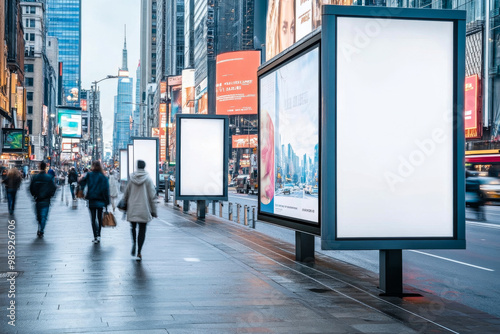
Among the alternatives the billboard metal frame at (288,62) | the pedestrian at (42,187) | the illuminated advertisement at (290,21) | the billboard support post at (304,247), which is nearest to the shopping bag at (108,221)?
the pedestrian at (42,187)

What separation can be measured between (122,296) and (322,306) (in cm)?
259

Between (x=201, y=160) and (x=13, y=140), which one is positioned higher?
(x=13, y=140)

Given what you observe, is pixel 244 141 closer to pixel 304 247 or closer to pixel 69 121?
pixel 69 121

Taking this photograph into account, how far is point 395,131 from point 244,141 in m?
98.2

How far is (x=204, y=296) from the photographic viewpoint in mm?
8570

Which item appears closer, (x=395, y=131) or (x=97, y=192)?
(x=395, y=131)

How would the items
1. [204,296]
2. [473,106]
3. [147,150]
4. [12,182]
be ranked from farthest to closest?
[473,106], [147,150], [12,182], [204,296]

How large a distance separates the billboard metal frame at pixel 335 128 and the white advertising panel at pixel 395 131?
2.7 inches

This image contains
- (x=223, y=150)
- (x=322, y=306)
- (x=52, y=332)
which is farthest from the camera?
(x=223, y=150)

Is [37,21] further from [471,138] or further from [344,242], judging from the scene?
[344,242]

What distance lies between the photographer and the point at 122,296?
28.2 ft

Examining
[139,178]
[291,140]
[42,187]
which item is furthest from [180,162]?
[291,140]

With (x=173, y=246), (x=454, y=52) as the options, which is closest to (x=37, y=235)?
(x=173, y=246)

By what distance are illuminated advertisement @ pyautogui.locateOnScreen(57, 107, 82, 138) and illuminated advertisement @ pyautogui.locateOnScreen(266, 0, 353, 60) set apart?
95.5 feet
